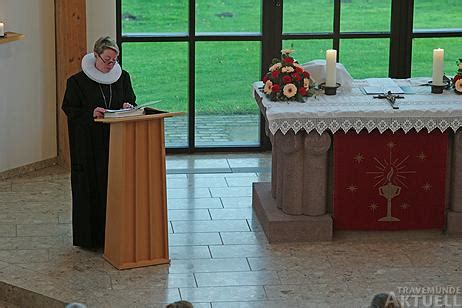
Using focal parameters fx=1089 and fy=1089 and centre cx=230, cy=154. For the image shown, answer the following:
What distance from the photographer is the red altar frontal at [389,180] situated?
678 cm

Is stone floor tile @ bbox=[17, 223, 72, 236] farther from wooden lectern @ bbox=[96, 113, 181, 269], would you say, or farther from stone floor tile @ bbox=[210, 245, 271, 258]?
stone floor tile @ bbox=[210, 245, 271, 258]

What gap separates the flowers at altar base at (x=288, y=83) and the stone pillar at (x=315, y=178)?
38 cm

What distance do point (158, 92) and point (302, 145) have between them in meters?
2.67

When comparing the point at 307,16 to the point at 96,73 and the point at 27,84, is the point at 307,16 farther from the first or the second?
the point at 96,73

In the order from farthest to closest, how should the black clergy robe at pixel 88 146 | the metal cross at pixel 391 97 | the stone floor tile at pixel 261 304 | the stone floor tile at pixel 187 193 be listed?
the stone floor tile at pixel 187 193, the metal cross at pixel 391 97, the black clergy robe at pixel 88 146, the stone floor tile at pixel 261 304

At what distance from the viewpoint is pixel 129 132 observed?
6.24m

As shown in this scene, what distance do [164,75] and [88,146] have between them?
2648 mm

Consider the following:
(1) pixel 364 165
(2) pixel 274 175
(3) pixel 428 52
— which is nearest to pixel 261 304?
(1) pixel 364 165

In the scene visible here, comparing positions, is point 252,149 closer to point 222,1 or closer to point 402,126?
point 222,1

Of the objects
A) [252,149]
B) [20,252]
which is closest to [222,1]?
[252,149]

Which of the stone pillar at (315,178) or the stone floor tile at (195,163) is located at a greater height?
the stone pillar at (315,178)

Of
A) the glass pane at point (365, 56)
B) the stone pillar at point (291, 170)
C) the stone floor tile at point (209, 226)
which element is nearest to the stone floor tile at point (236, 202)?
the stone floor tile at point (209, 226)

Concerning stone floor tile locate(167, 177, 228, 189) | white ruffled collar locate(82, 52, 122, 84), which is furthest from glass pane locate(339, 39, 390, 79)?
white ruffled collar locate(82, 52, 122, 84)

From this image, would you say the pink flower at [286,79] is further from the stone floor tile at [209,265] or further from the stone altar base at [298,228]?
the stone floor tile at [209,265]
